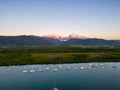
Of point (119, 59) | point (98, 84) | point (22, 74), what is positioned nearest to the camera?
point (98, 84)

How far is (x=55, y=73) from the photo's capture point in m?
107

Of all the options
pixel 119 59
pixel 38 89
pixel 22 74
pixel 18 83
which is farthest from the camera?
pixel 119 59

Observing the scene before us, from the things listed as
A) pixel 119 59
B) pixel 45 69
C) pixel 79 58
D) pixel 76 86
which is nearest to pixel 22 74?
pixel 45 69

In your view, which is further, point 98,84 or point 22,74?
point 22,74

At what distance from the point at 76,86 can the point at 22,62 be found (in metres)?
68.0

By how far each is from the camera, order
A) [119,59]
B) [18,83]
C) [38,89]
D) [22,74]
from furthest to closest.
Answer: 1. [119,59]
2. [22,74]
3. [18,83]
4. [38,89]

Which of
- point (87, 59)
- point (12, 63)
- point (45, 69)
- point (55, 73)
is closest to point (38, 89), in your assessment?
point (55, 73)

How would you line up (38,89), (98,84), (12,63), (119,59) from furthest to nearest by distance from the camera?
(119,59)
(12,63)
(98,84)
(38,89)

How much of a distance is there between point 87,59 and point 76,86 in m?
73.6

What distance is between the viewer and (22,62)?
456 ft

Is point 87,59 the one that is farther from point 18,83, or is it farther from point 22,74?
point 18,83

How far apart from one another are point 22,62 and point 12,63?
20.8 ft

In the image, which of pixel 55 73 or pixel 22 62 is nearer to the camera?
pixel 55 73

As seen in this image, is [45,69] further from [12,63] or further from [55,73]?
[12,63]
